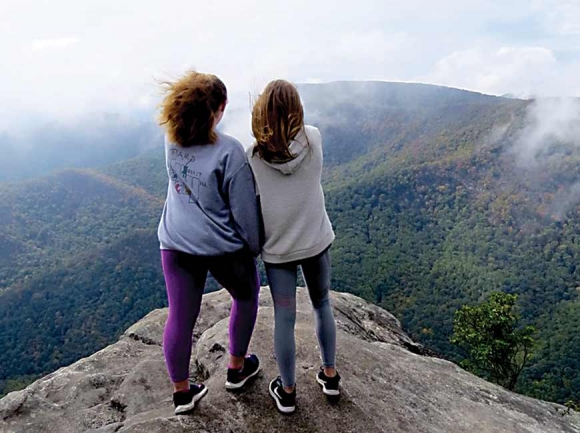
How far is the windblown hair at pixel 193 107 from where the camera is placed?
346 cm

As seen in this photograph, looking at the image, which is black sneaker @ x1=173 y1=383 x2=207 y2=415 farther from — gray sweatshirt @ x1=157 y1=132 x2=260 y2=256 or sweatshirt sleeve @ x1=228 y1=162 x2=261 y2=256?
sweatshirt sleeve @ x1=228 y1=162 x2=261 y2=256

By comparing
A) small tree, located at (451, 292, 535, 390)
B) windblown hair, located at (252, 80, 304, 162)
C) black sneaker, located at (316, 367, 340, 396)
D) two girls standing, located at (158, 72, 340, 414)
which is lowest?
small tree, located at (451, 292, 535, 390)

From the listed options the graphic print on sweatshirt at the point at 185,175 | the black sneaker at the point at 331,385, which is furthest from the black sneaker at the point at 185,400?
the graphic print on sweatshirt at the point at 185,175

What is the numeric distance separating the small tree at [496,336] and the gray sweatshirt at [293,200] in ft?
51.6

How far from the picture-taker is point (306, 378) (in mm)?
4852

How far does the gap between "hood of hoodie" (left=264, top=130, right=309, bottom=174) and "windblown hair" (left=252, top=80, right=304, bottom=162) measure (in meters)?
0.05

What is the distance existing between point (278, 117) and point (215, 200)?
79cm

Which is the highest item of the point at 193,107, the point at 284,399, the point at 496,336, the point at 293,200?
the point at 193,107

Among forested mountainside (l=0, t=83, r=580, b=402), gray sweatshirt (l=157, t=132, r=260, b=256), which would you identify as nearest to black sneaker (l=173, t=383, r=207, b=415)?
gray sweatshirt (l=157, t=132, r=260, b=256)

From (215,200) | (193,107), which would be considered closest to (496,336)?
(215,200)

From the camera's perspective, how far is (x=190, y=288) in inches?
151

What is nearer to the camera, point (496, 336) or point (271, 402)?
point (271, 402)

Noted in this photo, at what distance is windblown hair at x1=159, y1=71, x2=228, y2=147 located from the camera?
11.3 feet

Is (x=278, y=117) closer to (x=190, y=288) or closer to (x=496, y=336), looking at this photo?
(x=190, y=288)
